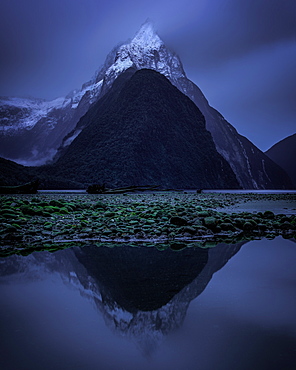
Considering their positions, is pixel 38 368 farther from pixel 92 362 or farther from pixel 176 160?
pixel 176 160

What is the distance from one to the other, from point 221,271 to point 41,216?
6.33 meters

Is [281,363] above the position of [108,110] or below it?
below

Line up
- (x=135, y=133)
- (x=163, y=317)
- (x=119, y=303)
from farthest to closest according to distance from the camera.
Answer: (x=135, y=133) < (x=119, y=303) < (x=163, y=317)

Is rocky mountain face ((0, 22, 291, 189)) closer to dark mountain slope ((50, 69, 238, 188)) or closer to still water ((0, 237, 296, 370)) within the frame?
dark mountain slope ((50, 69, 238, 188))

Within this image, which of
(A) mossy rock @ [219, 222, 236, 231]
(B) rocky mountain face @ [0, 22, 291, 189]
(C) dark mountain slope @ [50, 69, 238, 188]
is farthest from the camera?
(B) rocky mountain face @ [0, 22, 291, 189]

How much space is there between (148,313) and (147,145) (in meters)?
104

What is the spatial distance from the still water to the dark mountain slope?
81203 mm

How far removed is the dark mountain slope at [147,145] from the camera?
318 feet

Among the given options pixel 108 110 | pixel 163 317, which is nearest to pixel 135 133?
pixel 108 110

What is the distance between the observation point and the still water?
6.85 ft

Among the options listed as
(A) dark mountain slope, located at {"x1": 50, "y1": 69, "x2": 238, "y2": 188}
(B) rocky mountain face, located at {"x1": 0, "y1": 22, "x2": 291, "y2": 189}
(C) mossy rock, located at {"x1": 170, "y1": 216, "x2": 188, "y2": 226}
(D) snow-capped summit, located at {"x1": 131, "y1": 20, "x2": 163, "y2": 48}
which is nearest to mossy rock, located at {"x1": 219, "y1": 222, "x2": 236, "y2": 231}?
(C) mossy rock, located at {"x1": 170, "y1": 216, "x2": 188, "y2": 226}

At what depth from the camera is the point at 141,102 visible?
115500 mm

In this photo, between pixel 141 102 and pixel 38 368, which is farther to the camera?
pixel 141 102

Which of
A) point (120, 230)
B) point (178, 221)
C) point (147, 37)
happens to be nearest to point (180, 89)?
point (147, 37)
